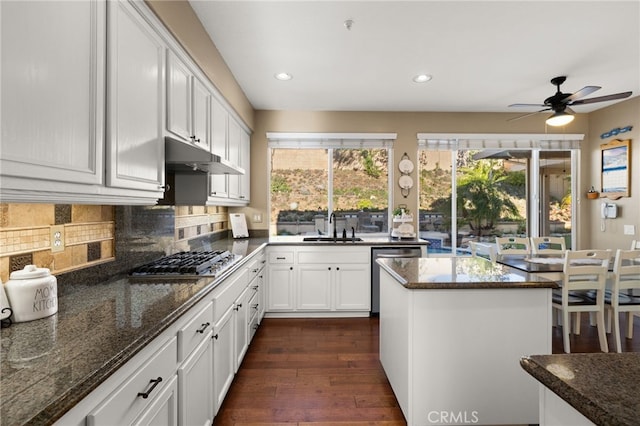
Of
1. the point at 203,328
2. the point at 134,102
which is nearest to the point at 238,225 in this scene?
the point at 203,328

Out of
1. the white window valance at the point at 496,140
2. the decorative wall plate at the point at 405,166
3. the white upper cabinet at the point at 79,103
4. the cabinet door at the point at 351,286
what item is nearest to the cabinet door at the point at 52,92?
the white upper cabinet at the point at 79,103

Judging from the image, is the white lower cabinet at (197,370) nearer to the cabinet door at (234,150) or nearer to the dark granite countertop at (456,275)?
the dark granite countertop at (456,275)

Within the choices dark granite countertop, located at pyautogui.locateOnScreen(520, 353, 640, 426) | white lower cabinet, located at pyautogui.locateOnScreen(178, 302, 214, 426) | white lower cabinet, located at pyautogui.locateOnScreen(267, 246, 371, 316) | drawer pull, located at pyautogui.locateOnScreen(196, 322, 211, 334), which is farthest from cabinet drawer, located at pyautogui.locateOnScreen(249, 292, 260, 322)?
dark granite countertop, located at pyautogui.locateOnScreen(520, 353, 640, 426)

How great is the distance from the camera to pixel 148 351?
1.08 metres

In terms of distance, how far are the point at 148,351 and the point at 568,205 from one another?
5.35 metres

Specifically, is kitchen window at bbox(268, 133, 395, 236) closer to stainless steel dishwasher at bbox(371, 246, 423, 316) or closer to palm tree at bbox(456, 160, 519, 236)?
stainless steel dishwasher at bbox(371, 246, 423, 316)

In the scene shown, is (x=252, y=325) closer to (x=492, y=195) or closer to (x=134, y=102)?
(x=134, y=102)

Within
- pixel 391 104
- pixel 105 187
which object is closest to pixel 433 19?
pixel 391 104

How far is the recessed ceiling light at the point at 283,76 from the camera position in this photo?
10.6 ft

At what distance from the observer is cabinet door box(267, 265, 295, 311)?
3824 millimetres

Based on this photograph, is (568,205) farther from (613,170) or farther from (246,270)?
(246,270)

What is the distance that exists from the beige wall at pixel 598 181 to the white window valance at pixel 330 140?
268 centimetres

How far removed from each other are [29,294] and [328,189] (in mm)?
3635

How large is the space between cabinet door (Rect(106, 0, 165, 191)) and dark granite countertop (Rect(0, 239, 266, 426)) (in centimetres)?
50
